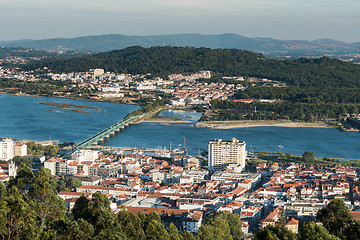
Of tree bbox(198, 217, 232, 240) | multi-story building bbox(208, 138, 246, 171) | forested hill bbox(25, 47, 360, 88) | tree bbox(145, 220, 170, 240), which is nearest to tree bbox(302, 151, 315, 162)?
multi-story building bbox(208, 138, 246, 171)

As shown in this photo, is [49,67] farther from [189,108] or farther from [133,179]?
[133,179]

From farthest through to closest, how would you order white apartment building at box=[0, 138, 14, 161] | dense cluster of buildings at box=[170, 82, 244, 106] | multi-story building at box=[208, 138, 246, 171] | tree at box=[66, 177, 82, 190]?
dense cluster of buildings at box=[170, 82, 244, 106], white apartment building at box=[0, 138, 14, 161], multi-story building at box=[208, 138, 246, 171], tree at box=[66, 177, 82, 190]

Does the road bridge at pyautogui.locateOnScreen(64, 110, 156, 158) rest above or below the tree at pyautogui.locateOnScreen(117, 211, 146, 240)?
below

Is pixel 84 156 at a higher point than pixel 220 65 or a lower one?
lower

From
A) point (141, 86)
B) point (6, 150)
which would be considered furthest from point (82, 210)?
point (141, 86)

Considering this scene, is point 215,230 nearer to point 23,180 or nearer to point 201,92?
point 23,180

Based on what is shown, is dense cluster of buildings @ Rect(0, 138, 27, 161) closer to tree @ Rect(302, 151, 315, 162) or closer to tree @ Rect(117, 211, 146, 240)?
tree @ Rect(302, 151, 315, 162)
